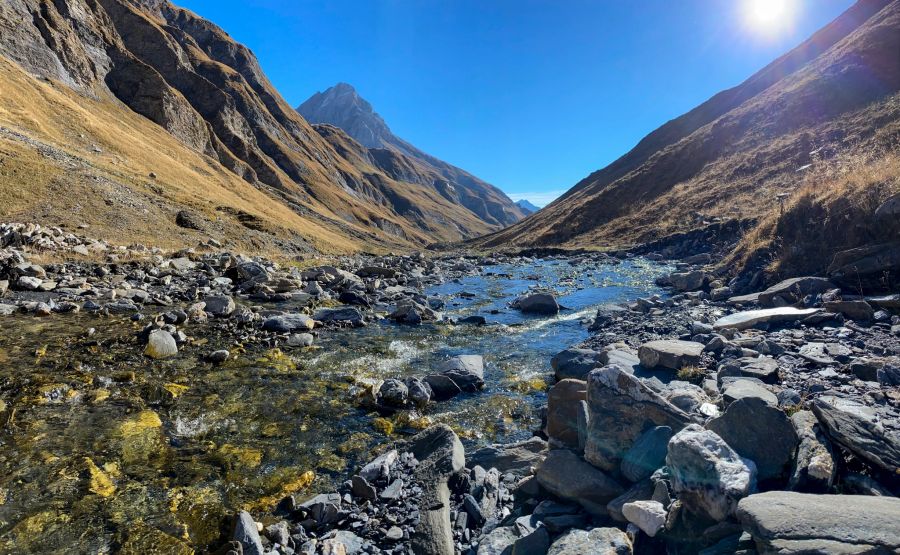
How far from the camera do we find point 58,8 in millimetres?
83562

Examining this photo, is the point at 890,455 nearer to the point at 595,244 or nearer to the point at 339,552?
the point at 339,552

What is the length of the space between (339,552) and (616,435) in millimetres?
4193

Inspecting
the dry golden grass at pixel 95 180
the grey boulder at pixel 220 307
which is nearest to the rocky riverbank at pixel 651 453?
the grey boulder at pixel 220 307

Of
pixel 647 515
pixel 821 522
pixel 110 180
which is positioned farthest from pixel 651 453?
pixel 110 180

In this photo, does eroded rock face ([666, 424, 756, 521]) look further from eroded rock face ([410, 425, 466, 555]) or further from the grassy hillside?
the grassy hillside

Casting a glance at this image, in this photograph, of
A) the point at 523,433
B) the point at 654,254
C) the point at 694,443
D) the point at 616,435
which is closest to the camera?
the point at 694,443

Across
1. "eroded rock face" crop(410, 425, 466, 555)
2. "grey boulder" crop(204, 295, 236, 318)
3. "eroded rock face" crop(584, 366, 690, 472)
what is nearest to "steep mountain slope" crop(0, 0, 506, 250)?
"grey boulder" crop(204, 295, 236, 318)

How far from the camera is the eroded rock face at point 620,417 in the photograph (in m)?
6.07

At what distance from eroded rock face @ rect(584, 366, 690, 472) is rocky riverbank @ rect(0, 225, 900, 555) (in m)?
0.02

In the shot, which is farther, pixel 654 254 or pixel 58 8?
pixel 58 8

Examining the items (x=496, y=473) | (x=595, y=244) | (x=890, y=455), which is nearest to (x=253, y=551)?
(x=496, y=473)

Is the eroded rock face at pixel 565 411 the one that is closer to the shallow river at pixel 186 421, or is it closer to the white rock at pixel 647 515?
the shallow river at pixel 186 421

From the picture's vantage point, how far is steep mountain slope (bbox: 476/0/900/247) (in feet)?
160

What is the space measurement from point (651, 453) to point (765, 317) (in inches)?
430
